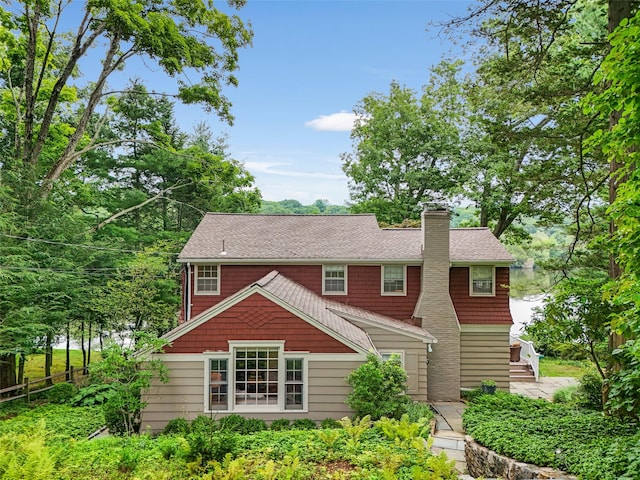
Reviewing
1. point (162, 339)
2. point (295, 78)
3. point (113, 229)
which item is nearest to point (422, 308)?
point (162, 339)

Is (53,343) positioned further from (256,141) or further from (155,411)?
(256,141)

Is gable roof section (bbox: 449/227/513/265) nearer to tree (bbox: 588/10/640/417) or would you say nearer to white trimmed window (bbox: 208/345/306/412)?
white trimmed window (bbox: 208/345/306/412)

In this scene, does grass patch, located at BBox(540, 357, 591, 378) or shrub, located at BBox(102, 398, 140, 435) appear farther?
grass patch, located at BBox(540, 357, 591, 378)

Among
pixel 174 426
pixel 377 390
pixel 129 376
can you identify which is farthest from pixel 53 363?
pixel 377 390

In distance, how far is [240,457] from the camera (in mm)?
5887

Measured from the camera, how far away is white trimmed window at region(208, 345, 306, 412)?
11008 millimetres

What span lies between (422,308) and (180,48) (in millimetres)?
14145

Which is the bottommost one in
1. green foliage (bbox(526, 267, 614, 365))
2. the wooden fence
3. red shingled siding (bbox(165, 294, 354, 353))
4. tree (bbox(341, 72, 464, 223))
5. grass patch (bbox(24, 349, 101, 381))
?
grass patch (bbox(24, 349, 101, 381))

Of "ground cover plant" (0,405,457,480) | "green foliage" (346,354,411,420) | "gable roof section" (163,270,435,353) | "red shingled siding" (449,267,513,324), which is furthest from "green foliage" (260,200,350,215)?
"ground cover plant" (0,405,457,480)

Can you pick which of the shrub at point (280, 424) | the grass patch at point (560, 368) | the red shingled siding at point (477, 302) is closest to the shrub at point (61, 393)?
the shrub at point (280, 424)

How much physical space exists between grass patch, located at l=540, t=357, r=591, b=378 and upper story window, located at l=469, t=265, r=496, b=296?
5.67 meters

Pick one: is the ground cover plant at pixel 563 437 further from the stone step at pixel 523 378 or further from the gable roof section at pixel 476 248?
the stone step at pixel 523 378

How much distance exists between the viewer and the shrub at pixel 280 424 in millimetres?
10387

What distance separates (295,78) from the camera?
2700 centimetres
